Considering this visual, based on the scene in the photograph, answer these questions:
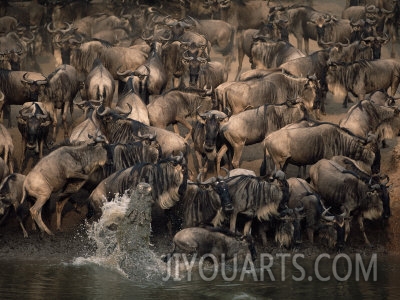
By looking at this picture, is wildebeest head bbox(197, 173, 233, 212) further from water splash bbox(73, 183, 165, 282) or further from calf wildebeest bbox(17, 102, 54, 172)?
calf wildebeest bbox(17, 102, 54, 172)

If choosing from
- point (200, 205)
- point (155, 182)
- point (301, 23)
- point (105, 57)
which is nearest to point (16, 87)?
point (105, 57)

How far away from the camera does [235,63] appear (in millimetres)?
26688

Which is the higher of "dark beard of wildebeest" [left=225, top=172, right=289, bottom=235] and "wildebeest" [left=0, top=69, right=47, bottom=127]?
"wildebeest" [left=0, top=69, right=47, bottom=127]

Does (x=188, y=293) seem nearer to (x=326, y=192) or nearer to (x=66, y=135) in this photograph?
(x=326, y=192)

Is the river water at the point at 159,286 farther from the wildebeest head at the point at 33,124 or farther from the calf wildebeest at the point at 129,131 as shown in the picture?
the wildebeest head at the point at 33,124

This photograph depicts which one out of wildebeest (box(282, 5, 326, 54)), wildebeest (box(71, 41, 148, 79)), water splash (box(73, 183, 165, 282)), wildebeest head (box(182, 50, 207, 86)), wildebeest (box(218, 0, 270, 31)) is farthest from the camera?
wildebeest (box(218, 0, 270, 31))

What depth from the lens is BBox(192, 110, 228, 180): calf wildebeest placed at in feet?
63.6

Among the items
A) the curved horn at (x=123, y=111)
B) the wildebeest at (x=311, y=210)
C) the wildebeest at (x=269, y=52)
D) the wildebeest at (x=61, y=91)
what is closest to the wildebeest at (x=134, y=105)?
the curved horn at (x=123, y=111)

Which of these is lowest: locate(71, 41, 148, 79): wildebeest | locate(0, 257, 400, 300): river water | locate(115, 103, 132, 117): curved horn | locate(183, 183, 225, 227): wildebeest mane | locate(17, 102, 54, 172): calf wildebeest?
locate(0, 257, 400, 300): river water

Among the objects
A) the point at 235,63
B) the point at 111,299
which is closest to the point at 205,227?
the point at 111,299

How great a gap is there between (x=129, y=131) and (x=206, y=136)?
1.24 meters

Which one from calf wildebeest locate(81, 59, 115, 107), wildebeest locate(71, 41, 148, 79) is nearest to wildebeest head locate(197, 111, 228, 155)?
calf wildebeest locate(81, 59, 115, 107)

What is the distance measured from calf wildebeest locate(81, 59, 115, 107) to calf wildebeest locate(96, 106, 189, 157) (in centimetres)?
172

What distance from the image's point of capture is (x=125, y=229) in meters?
17.2
